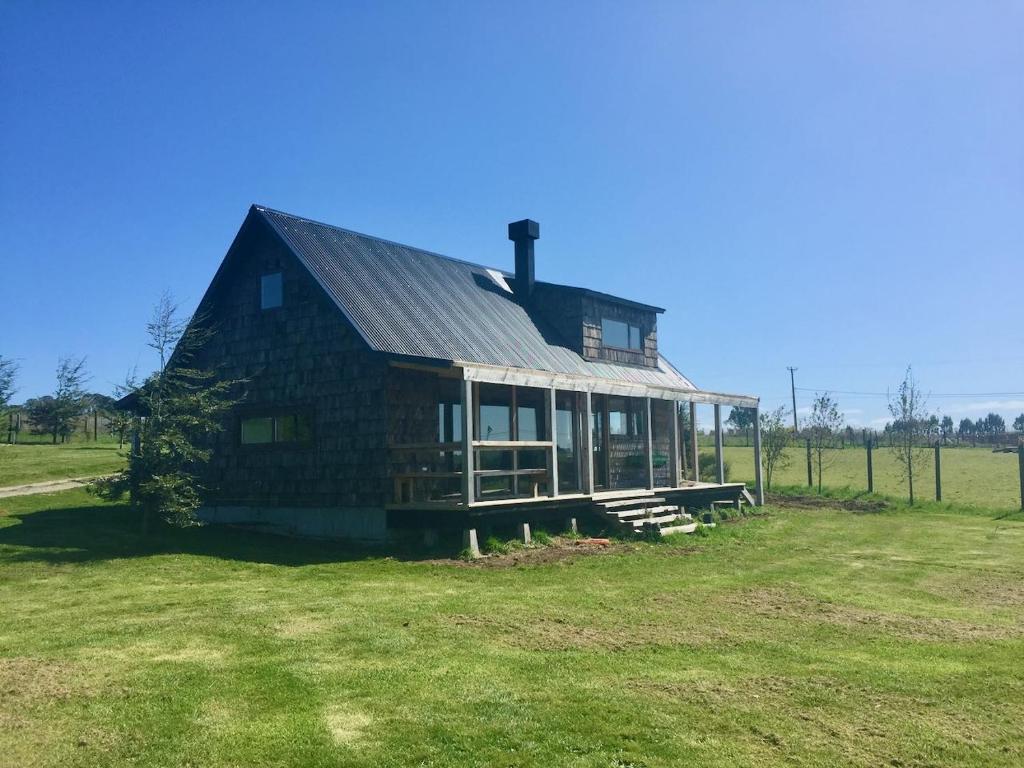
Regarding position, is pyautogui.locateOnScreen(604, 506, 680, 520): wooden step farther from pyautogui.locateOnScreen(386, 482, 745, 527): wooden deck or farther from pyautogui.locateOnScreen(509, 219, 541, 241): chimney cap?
pyautogui.locateOnScreen(509, 219, 541, 241): chimney cap

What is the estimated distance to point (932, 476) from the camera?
126 ft

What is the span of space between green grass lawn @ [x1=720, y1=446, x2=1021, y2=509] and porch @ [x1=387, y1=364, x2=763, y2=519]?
9195 mm

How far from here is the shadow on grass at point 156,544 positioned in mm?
13672

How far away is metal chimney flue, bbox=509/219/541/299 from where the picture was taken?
24156mm

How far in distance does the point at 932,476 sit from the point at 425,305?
30211mm

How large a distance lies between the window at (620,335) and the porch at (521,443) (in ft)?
6.07

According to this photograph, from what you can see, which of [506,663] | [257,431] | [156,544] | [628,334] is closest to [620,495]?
[628,334]

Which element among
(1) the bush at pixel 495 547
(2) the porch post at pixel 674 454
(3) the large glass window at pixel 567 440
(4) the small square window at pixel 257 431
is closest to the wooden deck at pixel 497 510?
(1) the bush at pixel 495 547

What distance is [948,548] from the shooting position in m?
15.8

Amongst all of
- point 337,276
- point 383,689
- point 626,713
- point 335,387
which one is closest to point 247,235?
point 337,276

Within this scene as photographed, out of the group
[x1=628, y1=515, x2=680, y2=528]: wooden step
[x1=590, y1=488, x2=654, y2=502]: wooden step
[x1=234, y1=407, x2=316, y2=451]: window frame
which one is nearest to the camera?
[x1=628, y1=515, x2=680, y2=528]: wooden step

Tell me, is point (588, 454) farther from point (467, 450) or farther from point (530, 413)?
point (467, 450)

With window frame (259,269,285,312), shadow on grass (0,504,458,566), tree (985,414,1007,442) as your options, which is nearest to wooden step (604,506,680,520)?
shadow on grass (0,504,458,566)

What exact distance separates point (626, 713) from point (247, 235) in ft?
52.1
